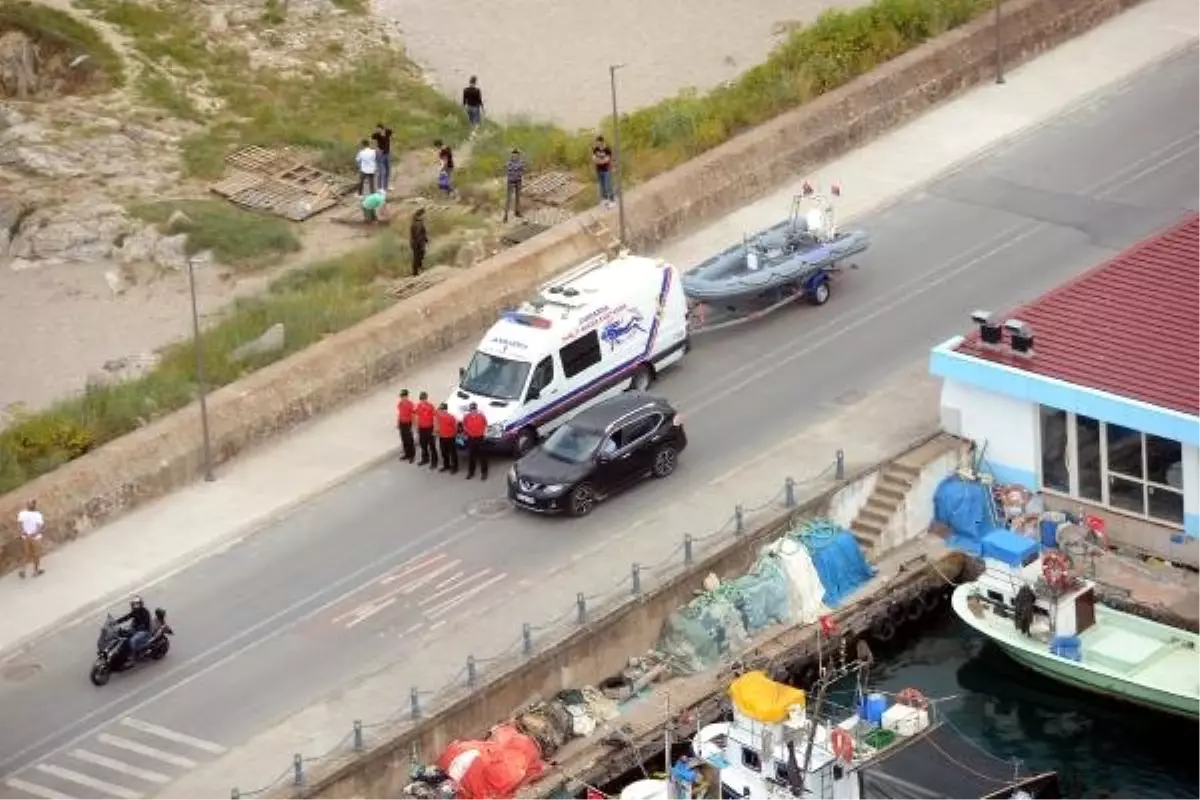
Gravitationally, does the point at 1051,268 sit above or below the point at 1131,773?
above

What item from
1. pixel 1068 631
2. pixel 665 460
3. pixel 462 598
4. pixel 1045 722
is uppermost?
pixel 665 460

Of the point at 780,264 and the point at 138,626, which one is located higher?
the point at 780,264

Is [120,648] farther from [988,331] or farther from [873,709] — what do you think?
[988,331]

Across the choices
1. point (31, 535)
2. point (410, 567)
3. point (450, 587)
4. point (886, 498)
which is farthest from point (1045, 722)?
point (31, 535)

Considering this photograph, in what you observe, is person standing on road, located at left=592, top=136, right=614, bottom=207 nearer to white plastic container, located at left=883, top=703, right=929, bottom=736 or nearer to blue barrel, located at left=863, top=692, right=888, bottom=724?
white plastic container, located at left=883, top=703, right=929, bottom=736

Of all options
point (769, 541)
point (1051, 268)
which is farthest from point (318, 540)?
point (1051, 268)

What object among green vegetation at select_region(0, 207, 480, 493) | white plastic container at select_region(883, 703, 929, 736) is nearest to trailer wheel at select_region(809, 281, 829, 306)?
green vegetation at select_region(0, 207, 480, 493)

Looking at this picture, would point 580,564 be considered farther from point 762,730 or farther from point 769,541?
point 762,730
